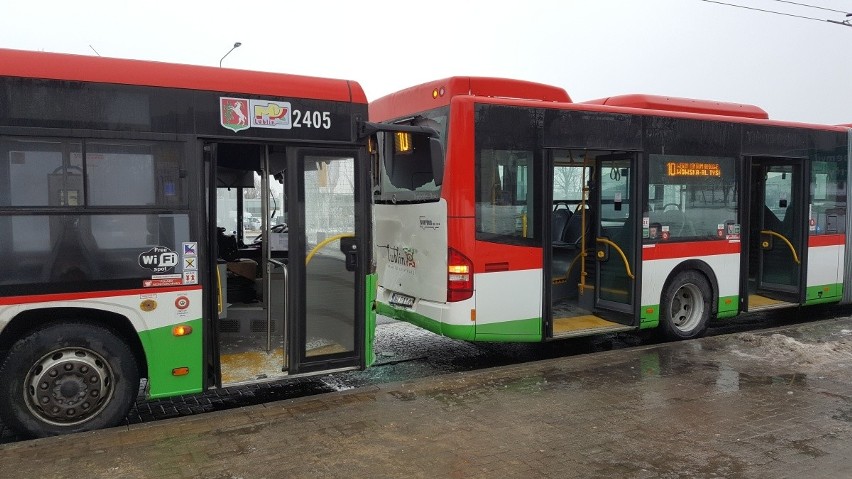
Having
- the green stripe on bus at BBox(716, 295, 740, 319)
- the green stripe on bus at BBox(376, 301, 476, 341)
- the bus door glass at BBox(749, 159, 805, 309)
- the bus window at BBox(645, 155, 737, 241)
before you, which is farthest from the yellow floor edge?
the bus door glass at BBox(749, 159, 805, 309)

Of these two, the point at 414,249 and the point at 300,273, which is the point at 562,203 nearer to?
the point at 414,249

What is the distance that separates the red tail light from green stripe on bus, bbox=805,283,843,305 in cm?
646

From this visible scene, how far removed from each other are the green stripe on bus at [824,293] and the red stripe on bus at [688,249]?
82.1 inches

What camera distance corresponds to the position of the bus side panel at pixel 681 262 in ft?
28.0

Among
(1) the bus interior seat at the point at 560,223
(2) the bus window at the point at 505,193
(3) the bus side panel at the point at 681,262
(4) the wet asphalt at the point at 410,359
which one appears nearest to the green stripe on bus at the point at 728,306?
(3) the bus side panel at the point at 681,262

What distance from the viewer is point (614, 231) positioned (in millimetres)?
8805

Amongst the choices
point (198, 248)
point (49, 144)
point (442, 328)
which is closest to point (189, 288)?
point (198, 248)

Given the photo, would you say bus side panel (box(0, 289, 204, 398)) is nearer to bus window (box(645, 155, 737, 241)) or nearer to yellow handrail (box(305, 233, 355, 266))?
yellow handrail (box(305, 233, 355, 266))

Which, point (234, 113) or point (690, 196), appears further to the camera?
point (690, 196)

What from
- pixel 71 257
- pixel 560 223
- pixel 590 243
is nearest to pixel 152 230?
pixel 71 257

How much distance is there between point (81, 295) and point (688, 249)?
7282mm

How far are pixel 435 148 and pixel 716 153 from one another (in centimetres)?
497

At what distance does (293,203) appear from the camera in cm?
593

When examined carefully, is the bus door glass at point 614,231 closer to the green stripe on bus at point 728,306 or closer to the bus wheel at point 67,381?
the green stripe on bus at point 728,306
